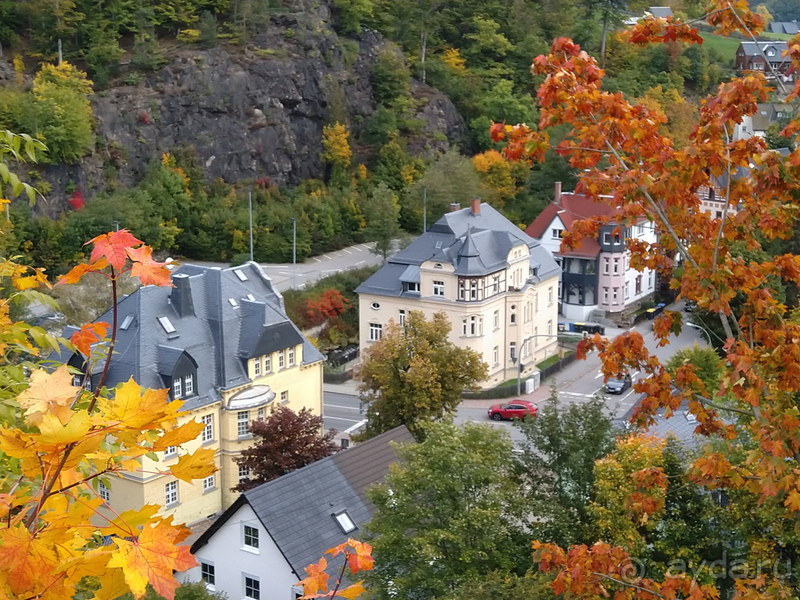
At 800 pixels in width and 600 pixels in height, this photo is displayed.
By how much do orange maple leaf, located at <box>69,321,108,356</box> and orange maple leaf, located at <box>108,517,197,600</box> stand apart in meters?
1.76

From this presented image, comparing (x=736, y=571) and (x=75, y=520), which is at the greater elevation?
(x=75, y=520)

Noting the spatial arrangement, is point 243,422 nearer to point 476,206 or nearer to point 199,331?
point 199,331

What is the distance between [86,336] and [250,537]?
16.5 m

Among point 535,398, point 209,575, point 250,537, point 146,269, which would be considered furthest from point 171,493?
point 146,269

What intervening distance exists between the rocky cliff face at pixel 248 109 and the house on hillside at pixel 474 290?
1724 cm

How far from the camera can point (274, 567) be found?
20.1m

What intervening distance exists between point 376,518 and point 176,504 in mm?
11781

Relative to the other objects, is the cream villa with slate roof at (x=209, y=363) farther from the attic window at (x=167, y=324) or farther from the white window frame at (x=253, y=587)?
the white window frame at (x=253, y=587)

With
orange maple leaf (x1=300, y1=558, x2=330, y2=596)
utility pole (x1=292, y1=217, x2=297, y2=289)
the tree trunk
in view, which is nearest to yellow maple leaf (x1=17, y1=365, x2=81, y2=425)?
orange maple leaf (x1=300, y1=558, x2=330, y2=596)

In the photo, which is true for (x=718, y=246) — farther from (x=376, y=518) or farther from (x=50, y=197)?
(x=50, y=197)

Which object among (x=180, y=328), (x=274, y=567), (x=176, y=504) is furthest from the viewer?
(x=180, y=328)

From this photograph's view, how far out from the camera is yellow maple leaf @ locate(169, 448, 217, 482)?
322cm

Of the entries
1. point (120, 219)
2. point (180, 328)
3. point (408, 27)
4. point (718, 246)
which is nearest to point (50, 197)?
point (120, 219)

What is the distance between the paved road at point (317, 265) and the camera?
50.9 meters
